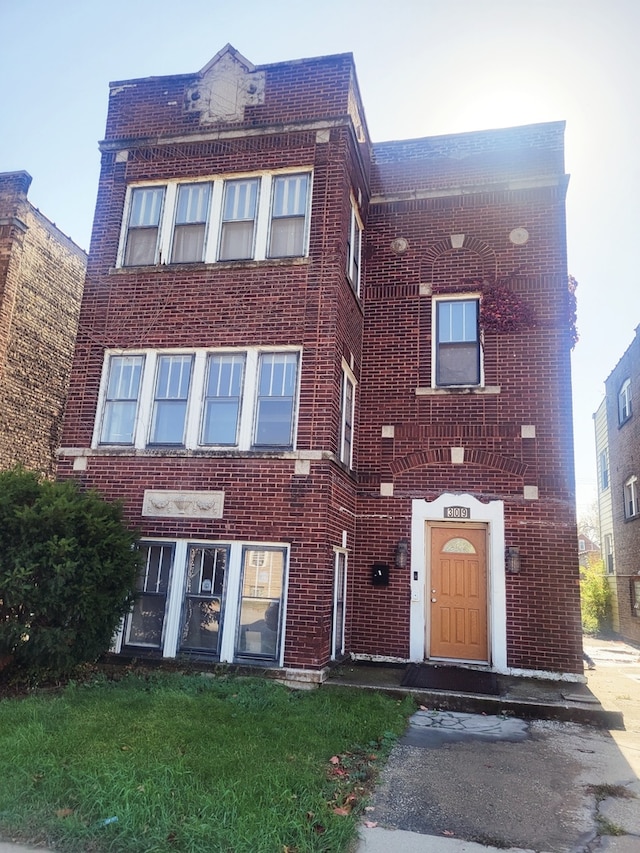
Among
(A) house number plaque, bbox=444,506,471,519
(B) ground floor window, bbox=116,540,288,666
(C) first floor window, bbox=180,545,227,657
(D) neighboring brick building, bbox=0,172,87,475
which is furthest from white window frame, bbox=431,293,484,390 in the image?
(D) neighboring brick building, bbox=0,172,87,475

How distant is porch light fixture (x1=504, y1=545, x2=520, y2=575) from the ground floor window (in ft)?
12.0

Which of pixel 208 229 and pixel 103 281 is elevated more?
pixel 208 229

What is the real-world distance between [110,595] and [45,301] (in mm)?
9013

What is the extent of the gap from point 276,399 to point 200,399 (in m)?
1.24

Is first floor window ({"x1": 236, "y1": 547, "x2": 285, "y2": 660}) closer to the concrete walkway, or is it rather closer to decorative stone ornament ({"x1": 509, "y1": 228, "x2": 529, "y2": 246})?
the concrete walkway

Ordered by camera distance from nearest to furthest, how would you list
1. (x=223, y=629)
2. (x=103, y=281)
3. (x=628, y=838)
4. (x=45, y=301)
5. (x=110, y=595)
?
(x=628, y=838) < (x=110, y=595) < (x=223, y=629) < (x=103, y=281) < (x=45, y=301)

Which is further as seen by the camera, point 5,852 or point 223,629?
point 223,629

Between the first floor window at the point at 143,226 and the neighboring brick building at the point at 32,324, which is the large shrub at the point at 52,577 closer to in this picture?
the first floor window at the point at 143,226

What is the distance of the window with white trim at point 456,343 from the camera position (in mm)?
10875

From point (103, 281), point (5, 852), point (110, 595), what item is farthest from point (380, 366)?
point (5, 852)

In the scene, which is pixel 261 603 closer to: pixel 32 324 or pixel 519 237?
pixel 519 237

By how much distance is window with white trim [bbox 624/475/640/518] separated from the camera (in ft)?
62.3

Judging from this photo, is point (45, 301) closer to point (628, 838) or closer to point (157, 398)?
point (157, 398)

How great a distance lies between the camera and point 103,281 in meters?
10.6
